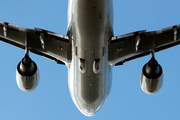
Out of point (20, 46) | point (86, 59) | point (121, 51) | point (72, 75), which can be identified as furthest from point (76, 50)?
point (20, 46)

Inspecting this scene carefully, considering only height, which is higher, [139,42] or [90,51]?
[139,42]

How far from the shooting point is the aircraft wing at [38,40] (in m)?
23.6

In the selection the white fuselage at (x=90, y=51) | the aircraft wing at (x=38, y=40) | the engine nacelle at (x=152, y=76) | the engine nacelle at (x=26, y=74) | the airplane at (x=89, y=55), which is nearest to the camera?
the white fuselage at (x=90, y=51)

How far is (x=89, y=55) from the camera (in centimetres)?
2111

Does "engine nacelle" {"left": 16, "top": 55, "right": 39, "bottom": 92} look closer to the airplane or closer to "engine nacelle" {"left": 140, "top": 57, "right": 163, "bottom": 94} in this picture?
the airplane

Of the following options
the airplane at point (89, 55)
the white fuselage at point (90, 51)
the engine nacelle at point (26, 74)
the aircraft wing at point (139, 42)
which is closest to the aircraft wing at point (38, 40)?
the airplane at point (89, 55)

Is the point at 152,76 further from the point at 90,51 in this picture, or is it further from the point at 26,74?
the point at 26,74

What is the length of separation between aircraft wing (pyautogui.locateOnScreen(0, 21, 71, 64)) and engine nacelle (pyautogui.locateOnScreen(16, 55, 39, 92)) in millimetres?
1290

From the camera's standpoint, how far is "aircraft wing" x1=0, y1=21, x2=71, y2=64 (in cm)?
2359

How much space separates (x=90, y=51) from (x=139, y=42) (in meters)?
4.79

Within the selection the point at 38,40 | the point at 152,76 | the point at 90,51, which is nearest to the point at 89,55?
the point at 90,51

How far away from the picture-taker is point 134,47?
80.4 feet

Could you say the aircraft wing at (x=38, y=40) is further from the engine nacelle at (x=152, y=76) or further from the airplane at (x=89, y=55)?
the engine nacelle at (x=152, y=76)

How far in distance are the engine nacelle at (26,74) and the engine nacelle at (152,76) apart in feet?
28.6
